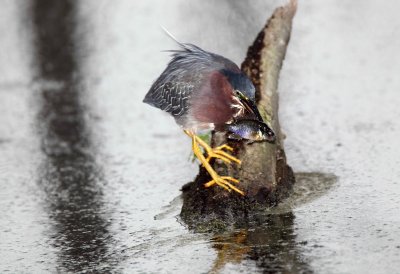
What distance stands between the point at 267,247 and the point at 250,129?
0.78 meters

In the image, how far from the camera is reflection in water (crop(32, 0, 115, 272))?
6.05m

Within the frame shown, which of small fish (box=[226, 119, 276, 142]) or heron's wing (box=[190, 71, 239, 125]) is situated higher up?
heron's wing (box=[190, 71, 239, 125])

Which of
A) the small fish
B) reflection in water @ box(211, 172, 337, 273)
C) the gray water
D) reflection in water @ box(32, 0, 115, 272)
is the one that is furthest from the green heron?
reflection in water @ box(32, 0, 115, 272)

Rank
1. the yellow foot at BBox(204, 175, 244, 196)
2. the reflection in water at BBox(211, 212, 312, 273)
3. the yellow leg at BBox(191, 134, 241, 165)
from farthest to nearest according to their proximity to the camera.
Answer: the yellow leg at BBox(191, 134, 241, 165)
the yellow foot at BBox(204, 175, 244, 196)
the reflection in water at BBox(211, 212, 312, 273)

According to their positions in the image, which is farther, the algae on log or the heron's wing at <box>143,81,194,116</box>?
the heron's wing at <box>143,81,194,116</box>

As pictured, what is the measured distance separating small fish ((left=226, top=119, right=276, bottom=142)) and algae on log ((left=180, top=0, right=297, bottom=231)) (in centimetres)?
23

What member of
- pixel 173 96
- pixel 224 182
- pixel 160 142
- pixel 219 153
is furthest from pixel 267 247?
pixel 160 142

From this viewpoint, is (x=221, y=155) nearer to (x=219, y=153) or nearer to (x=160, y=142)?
(x=219, y=153)

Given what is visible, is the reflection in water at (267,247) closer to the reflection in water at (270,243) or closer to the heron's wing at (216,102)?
the reflection in water at (270,243)

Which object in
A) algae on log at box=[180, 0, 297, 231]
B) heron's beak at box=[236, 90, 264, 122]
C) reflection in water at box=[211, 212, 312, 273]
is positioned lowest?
reflection in water at box=[211, 212, 312, 273]

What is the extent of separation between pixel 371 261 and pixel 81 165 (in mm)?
3265

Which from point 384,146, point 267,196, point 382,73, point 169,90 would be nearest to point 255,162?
point 267,196

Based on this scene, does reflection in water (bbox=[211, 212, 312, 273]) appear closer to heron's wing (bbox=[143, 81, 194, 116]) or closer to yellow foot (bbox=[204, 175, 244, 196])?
yellow foot (bbox=[204, 175, 244, 196])

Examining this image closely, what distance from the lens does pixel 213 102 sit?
605 centimetres
